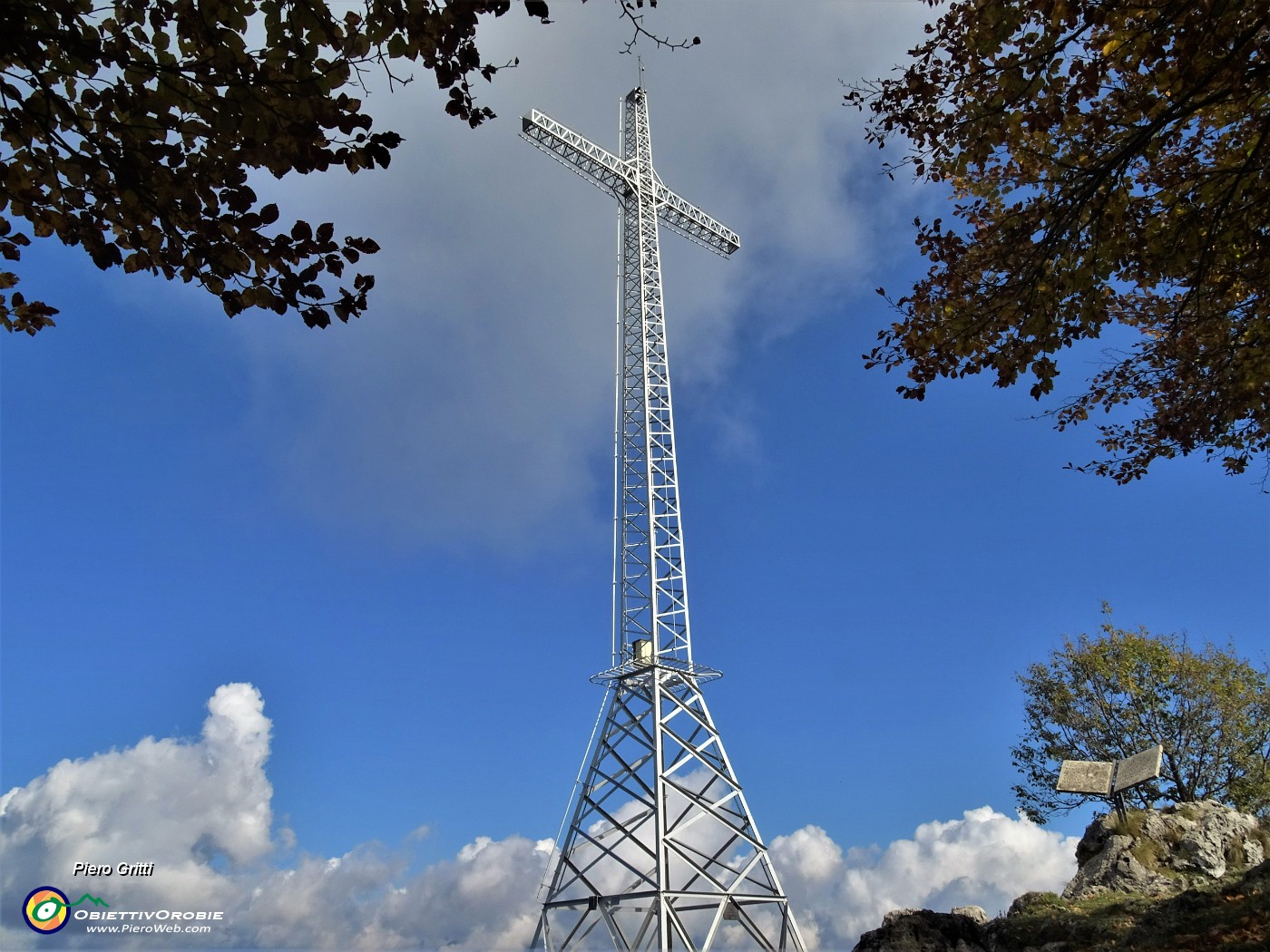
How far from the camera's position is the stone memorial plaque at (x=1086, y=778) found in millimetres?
20797

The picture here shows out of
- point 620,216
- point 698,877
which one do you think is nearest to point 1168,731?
point 698,877

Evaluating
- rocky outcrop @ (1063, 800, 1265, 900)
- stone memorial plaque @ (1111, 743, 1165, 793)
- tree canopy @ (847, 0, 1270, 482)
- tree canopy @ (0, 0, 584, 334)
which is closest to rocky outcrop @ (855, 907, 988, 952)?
rocky outcrop @ (1063, 800, 1265, 900)

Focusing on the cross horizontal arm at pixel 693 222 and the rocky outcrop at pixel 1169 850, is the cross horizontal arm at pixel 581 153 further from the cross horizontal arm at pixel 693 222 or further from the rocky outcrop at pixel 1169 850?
the rocky outcrop at pixel 1169 850

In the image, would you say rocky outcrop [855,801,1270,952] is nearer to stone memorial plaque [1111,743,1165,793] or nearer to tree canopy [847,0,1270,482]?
stone memorial plaque [1111,743,1165,793]

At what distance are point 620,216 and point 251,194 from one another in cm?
2723

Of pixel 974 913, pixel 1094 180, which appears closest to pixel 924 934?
pixel 974 913

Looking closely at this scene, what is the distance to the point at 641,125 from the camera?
107 feet

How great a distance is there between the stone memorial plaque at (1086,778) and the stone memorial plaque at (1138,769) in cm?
31

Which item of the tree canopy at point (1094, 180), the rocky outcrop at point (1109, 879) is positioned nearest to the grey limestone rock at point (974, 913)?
the rocky outcrop at point (1109, 879)

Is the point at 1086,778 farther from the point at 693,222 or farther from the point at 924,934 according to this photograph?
the point at 693,222

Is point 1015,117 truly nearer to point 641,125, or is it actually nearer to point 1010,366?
point 1010,366

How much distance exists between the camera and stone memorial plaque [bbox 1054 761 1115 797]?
2080 cm

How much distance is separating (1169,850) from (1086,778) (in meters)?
2.77

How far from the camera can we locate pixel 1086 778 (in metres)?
21.3
